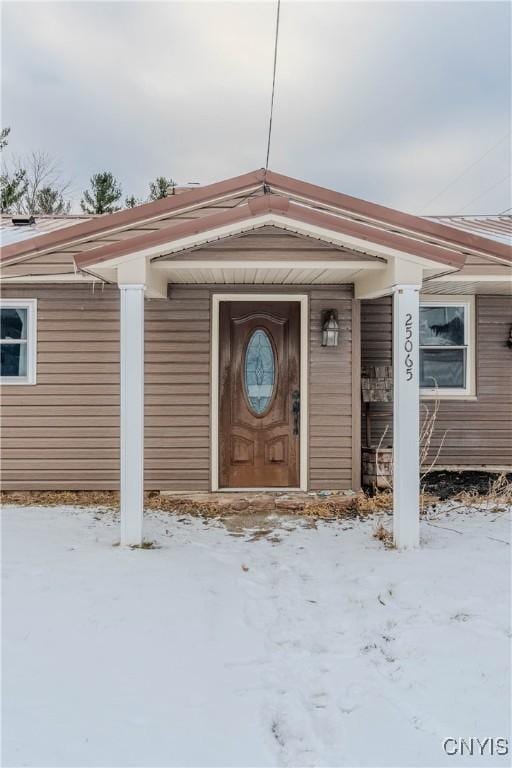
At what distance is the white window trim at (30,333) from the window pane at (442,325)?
449cm

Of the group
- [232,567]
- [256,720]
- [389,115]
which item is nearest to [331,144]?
[389,115]

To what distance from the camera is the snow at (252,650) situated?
2107 mm

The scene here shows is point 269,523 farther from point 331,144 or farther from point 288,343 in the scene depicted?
point 331,144

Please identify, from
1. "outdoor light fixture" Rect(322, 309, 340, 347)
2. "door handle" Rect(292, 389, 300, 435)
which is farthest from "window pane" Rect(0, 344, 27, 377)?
"outdoor light fixture" Rect(322, 309, 340, 347)

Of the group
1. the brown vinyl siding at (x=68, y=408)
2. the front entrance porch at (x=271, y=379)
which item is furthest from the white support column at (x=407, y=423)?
the brown vinyl siding at (x=68, y=408)

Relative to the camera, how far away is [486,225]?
23.7 ft

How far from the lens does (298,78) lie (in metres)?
7.80

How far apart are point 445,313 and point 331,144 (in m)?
9.89

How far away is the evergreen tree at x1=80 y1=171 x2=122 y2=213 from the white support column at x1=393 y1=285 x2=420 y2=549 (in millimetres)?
15492

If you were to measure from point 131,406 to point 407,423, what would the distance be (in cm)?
212

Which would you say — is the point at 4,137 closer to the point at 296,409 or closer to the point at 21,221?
the point at 21,221

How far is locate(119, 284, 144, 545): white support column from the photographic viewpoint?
414 centimetres

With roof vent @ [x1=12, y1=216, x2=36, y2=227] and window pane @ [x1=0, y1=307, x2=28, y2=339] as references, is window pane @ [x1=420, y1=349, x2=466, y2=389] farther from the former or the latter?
roof vent @ [x1=12, y1=216, x2=36, y2=227]

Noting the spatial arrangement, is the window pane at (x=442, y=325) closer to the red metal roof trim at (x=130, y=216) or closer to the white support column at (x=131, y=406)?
the red metal roof trim at (x=130, y=216)
